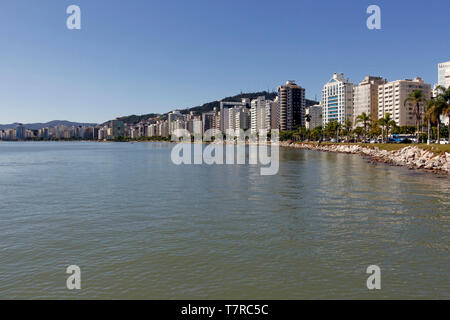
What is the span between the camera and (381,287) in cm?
1392

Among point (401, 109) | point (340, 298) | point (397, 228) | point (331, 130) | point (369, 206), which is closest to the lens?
point (340, 298)

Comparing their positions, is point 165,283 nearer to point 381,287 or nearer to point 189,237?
point 189,237

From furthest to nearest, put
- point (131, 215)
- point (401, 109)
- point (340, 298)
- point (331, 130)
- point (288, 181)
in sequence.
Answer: point (401, 109) < point (331, 130) < point (288, 181) < point (131, 215) < point (340, 298)

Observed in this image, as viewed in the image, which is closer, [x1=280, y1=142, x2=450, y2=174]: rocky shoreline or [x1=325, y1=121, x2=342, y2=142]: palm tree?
[x1=280, y1=142, x2=450, y2=174]: rocky shoreline

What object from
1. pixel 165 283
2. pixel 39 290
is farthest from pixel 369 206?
pixel 39 290

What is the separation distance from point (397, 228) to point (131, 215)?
56.3 feet

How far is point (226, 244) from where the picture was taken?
18.9 meters

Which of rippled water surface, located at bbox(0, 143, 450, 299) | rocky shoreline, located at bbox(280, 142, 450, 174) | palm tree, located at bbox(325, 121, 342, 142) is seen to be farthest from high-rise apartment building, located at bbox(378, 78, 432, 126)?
rippled water surface, located at bbox(0, 143, 450, 299)

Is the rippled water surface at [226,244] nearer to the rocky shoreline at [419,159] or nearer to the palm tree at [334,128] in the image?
the rocky shoreline at [419,159]

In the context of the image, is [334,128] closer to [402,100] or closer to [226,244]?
[402,100]

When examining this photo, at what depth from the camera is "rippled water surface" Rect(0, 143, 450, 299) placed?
1399 centimetres

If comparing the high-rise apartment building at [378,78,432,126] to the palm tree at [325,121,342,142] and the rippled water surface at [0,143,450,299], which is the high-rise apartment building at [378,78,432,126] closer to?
the palm tree at [325,121,342,142]

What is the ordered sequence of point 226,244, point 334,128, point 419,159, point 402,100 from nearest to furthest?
point 226,244
point 419,159
point 334,128
point 402,100

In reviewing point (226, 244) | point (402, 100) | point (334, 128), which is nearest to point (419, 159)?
point (226, 244)
